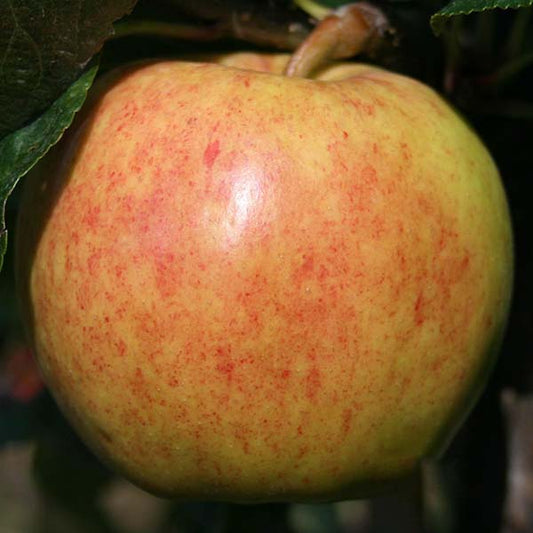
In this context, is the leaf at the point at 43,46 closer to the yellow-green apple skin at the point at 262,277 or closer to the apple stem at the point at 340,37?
the yellow-green apple skin at the point at 262,277

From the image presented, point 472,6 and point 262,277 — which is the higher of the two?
point 472,6

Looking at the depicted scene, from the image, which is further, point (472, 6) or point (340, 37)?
point (340, 37)

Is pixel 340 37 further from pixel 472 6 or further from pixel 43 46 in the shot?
pixel 43 46

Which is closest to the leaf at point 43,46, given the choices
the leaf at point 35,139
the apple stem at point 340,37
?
the leaf at point 35,139

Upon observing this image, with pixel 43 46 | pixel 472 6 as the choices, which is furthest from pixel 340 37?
pixel 43 46

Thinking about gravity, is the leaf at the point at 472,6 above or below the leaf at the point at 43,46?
above
